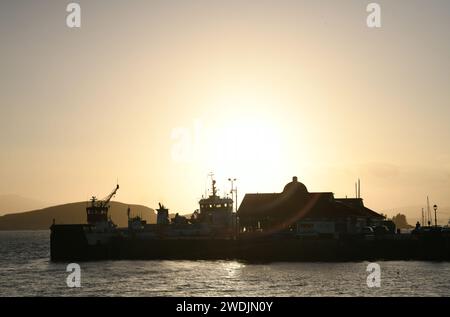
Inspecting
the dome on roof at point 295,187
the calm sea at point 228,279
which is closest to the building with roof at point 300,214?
the dome on roof at point 295,187

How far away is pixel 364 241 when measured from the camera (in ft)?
283

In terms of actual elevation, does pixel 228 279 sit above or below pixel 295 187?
below

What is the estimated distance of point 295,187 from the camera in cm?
10944

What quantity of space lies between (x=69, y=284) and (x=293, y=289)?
24.1 meters

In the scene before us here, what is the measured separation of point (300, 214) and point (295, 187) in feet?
35.7

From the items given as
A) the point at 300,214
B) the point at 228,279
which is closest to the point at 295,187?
the point at 300,214

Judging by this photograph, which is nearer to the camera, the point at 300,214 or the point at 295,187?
the point at 300,214

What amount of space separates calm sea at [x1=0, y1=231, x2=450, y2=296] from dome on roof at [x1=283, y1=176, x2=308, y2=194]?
2971cm

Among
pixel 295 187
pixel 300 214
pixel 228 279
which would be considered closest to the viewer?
pixel 228 279

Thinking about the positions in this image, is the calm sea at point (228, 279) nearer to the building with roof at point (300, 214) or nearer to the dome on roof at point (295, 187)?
the building with roof at point (300, 214)

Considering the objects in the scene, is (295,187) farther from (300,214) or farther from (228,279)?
(228,279)
